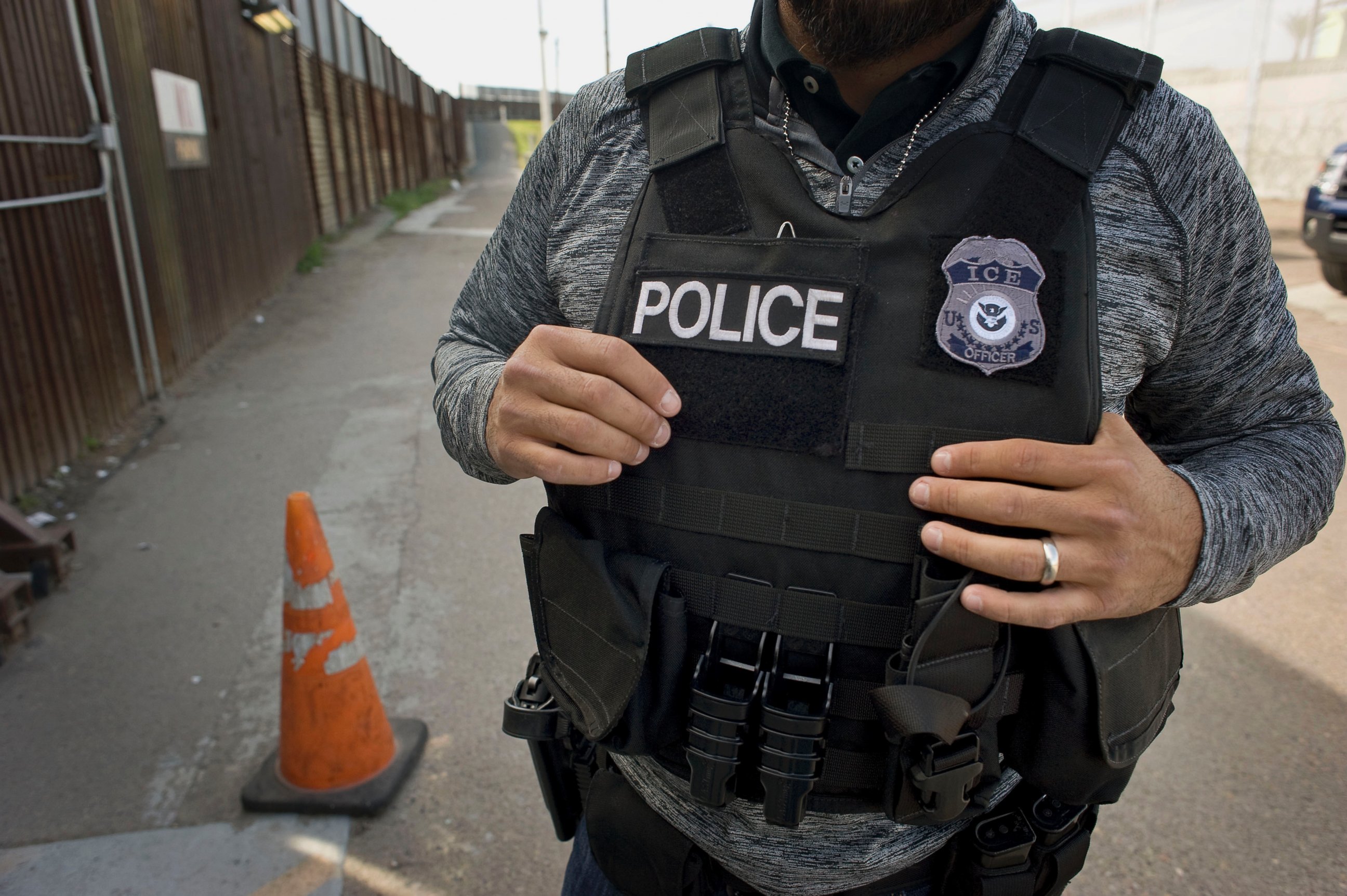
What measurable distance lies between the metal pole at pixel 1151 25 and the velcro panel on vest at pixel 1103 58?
887 inches

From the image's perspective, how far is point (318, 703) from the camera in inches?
100.0

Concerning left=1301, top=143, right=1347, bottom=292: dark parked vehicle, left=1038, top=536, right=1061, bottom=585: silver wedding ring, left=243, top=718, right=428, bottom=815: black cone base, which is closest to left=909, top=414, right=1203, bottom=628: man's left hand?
left=1038, top=536, right=1061, bottom=585: silver wedding ring

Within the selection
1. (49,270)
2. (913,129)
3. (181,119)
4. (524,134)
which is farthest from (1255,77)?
(524,134)

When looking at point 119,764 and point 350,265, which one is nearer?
point 119,764

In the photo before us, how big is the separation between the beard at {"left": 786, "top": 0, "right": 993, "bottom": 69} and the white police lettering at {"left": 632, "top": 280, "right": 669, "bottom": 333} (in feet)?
1.15

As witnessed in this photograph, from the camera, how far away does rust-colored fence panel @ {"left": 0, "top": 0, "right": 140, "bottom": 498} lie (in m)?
4.20

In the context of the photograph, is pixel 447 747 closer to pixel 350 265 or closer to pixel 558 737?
pixel 558 737

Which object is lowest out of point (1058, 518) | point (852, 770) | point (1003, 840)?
point (1003, 840)

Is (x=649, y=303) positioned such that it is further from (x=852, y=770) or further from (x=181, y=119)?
(x=181, y=119)

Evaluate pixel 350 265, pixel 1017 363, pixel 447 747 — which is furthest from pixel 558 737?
pixel 350 265

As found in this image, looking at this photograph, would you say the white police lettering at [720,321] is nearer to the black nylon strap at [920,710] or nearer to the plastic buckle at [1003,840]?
the black nylon strap at [920,710]

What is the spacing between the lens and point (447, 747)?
282cm

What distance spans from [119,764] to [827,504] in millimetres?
2727

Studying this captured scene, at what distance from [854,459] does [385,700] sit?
8.33ft
